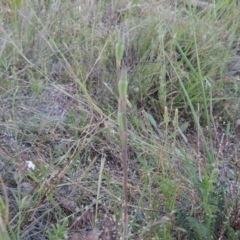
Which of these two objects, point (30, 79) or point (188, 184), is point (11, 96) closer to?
point (30, 79)

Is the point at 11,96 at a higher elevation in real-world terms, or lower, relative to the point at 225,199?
lower

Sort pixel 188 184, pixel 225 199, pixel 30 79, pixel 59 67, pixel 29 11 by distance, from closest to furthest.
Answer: pixel 225 199 → pixel 188 184 → pixel 30 79 → pixel 59 67 → pixel 29 11

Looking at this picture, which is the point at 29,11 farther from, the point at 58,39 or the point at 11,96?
the point at 11,96

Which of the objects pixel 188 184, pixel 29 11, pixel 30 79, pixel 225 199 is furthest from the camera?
pixel 29 11

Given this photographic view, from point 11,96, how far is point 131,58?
0.48 meters

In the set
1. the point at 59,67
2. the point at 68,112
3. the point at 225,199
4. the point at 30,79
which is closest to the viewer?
the point at 225,199

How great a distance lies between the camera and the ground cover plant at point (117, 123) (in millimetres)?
1229

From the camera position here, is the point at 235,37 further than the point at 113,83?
Yes

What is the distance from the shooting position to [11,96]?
5.62 feet

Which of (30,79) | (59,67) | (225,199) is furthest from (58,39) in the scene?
(225,199)

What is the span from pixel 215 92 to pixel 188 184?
59 centimetres

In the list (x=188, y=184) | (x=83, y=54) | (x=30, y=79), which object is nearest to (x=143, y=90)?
(x=83, y=54)

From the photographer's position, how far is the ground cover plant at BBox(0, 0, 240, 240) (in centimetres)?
123

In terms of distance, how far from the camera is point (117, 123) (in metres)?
1.50
